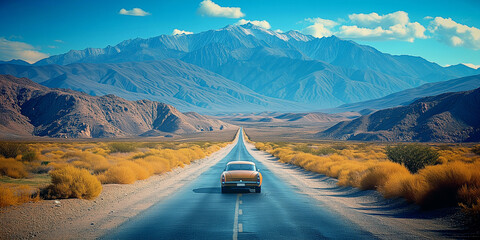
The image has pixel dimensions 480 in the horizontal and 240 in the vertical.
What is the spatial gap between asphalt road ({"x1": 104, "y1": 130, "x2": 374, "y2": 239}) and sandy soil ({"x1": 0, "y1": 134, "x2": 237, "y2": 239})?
2.05 ft

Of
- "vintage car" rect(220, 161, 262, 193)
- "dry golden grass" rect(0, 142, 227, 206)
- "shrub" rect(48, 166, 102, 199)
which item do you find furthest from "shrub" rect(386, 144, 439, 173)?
"shrub" rect(48, 166, 102, 199)

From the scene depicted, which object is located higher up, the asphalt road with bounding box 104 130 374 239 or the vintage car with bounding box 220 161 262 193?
the vintage car with bounding box 220 161 262 193

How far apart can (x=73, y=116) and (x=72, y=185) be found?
11552cm

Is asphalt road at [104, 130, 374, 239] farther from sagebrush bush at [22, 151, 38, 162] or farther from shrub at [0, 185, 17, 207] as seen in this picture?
sagebrush bush at [22, 151, 38, 162]

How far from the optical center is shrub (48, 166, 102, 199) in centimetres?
1405

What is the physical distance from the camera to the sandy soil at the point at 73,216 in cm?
955

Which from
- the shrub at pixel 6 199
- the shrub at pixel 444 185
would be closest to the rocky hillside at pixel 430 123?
the shrub at pixel 444 185

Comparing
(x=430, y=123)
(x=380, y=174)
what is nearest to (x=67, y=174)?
(x=380, y=174)

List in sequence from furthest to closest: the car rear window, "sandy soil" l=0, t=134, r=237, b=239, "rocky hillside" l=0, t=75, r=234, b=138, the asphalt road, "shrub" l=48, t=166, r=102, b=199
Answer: "rocky hillside" l=0, t=75, r=234, b=138 → the car rear window → "shrub" l=48, t=166, r=102, b=199 → "sandy soil" l=0, t=134, r=237, b=239 → the asphalt road

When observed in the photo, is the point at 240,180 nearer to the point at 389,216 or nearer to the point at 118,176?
the point at 389,216

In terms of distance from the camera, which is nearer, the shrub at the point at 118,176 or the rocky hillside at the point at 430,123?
the shrub at the point at 118,176

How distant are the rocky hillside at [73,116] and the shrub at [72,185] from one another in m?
98.4

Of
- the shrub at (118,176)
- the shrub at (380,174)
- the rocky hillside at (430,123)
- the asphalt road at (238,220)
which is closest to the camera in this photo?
the asphalt road at (238,220)

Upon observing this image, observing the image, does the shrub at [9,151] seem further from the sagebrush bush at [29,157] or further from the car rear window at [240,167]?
the car rear window at [240,167]
